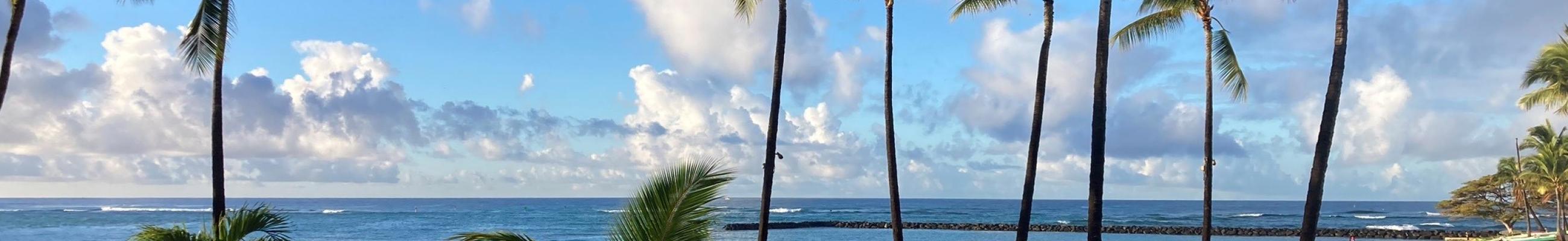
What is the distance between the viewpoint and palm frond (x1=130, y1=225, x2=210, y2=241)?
33.4ft

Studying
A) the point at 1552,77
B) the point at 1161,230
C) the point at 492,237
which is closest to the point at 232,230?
the point at 492,237

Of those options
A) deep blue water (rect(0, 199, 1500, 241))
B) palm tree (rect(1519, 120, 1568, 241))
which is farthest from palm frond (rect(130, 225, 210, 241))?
deep blue water (rect(0, 199, 1500, 241))

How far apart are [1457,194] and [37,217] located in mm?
106180

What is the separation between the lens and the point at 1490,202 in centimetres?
4966

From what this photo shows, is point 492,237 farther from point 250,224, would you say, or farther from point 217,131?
point 217,131

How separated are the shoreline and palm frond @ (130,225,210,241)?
51864 mm

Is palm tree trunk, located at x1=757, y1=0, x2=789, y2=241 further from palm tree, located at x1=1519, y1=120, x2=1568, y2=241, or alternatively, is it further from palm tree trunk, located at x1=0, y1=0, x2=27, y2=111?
palm tree, located at x1=1519, y1=120, x2=1568, y2=241

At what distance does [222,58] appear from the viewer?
14.9 metres

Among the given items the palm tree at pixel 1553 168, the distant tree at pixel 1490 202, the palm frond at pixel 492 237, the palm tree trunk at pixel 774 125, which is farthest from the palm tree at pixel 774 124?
the distant tree at pixel 1490 202

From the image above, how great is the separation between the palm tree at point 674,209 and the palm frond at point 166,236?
459 cm

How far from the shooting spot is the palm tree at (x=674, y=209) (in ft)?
22.0

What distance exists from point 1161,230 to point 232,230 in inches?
2837

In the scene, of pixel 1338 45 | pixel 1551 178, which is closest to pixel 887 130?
pixel 1338 45

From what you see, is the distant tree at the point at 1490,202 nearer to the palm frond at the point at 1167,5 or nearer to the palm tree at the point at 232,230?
the palm frond at the point at 1167,5
